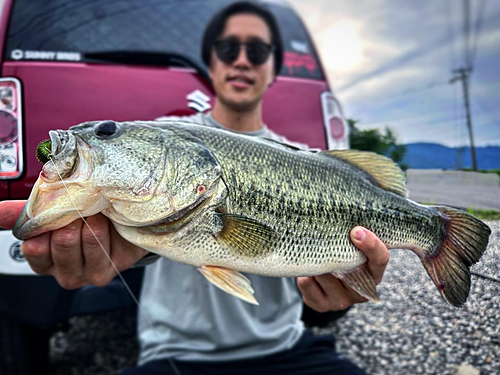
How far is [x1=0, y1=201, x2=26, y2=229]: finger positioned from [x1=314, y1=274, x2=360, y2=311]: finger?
1043mm

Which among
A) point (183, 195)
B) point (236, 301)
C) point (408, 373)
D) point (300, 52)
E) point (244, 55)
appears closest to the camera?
point (183, 195)

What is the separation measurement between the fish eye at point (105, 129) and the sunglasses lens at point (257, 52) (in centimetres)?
107

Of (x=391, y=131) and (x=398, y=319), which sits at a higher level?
(x=391, y=131)

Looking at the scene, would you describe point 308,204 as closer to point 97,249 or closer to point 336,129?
point 336,129

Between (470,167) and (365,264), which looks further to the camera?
(365,264)

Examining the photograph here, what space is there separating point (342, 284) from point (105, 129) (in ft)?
3.38

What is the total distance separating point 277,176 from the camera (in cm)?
112

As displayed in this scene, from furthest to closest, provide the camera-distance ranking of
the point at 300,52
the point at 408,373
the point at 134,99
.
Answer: the point at 300,52 < the point at 134,99 < the point at 408,373

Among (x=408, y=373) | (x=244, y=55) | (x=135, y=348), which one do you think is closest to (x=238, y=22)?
(x=244, y=55)

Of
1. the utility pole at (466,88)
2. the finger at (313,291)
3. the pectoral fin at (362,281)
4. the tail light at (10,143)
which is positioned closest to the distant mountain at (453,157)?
the utility pole at (466,88)

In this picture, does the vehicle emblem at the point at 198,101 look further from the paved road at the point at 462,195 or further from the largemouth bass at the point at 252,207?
the paved road at the point at 462,195

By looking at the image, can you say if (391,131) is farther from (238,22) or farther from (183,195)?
(238,22)

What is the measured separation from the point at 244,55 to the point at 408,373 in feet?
5.18

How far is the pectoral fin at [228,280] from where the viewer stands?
1.10 metres
